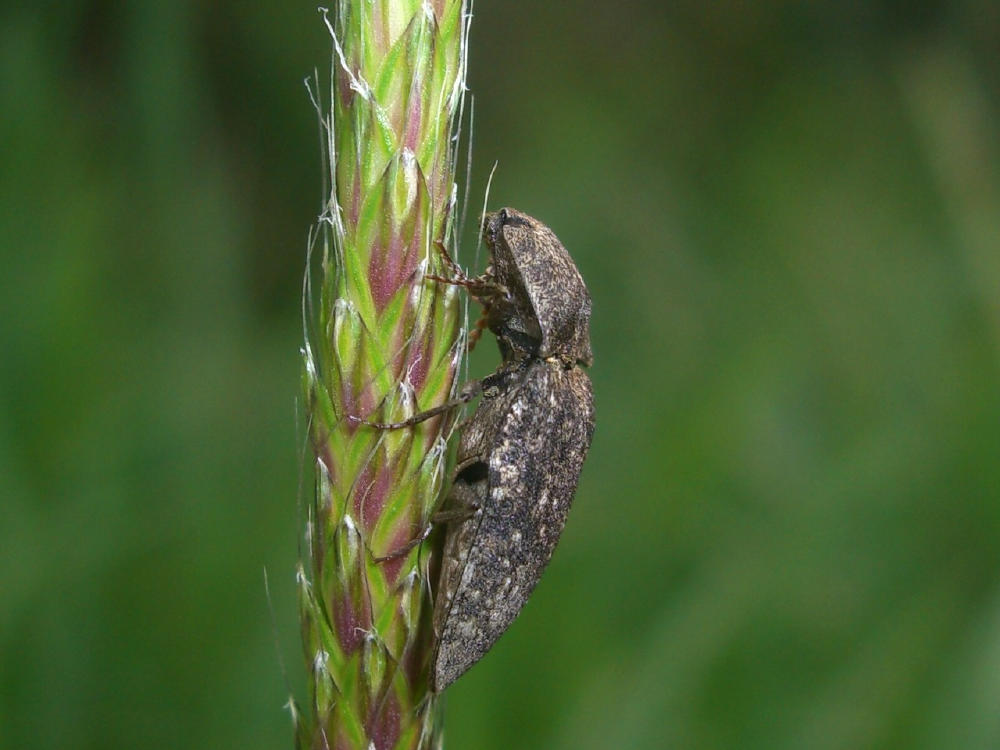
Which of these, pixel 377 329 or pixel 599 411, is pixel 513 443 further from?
pixel 599 411

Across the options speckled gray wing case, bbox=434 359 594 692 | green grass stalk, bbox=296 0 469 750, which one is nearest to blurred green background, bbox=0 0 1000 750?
speckled gray wing case, bbox=434 359 594 692

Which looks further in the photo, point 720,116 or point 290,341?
point 720,116

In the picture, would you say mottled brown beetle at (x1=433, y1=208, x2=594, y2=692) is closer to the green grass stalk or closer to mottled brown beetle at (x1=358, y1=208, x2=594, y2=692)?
mottled brown beetle at (x1=358, y1=208, x2=594, y2=692)

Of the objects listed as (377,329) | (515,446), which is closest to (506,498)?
(515,446)

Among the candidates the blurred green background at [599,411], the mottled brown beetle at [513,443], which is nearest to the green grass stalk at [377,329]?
the mottled brown beetle at [513,443]

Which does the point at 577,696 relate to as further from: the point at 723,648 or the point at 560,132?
the point at 560,132

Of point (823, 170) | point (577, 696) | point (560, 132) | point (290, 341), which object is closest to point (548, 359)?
point (577, 696)
